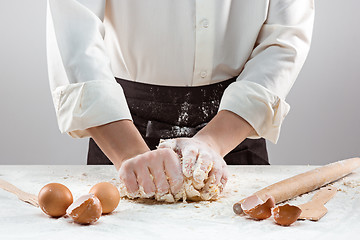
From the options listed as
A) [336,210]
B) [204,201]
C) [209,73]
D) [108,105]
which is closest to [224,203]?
[204,201]

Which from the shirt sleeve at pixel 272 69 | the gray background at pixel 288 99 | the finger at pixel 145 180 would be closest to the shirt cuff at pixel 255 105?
the shirt sleeve at pixel 272 69

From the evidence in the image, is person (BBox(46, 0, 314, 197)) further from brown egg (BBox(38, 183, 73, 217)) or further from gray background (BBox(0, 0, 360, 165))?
gray background (BBox(0, 0, 360, 165))

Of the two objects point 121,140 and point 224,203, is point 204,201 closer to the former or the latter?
point 224,203

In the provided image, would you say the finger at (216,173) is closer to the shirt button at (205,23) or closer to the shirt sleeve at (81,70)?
the shirt sleeve at (81,70)

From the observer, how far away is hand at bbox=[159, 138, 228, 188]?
82 cm

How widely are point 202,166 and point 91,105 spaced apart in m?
0.25

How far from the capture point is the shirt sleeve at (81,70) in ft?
3.11

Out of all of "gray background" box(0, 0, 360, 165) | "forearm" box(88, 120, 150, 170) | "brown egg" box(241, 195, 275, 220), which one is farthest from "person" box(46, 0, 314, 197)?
"gray background" box(0, 0, 360, 165)

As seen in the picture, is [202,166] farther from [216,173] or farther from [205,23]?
[205,23]

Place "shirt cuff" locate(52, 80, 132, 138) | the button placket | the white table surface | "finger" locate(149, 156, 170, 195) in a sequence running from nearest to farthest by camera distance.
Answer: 1. the white table surface
2. "finger" locate(149, 156, 170, 195)
3. "shirt cuff" locate(52, 80, 132, 138)
4. the button placket

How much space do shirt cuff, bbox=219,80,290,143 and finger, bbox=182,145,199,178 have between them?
18cm

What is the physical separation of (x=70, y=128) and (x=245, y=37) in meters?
0.42

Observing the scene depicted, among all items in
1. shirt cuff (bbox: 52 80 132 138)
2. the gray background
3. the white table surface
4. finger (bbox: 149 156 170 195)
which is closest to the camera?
the white table surface

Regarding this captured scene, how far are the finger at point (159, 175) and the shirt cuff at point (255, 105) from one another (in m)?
0.23
